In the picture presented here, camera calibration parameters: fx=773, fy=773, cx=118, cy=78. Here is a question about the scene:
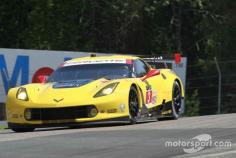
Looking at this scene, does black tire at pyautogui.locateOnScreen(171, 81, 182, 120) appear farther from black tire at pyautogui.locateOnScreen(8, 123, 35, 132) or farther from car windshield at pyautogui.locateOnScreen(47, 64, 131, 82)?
black tire at pyautogui.locateOnScreen(8, 123, 35, 132)

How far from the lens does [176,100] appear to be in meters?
15.6

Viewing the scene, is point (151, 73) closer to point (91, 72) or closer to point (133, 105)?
point (91, 72)

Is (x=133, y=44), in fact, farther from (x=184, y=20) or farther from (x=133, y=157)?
(x=133, y=157)

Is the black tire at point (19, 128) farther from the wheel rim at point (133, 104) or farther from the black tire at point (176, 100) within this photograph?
the black tire at point (176, 100)

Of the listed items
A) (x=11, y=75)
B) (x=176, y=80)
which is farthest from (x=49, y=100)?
(x=11, y=75)

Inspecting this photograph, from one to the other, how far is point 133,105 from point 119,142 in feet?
11.4

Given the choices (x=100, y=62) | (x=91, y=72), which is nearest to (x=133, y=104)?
(x=91, y=72)

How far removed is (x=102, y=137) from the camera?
10.6 meters

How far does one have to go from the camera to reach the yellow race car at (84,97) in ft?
41.8

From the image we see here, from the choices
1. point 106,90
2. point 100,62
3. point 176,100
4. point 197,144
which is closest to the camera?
point 197,144

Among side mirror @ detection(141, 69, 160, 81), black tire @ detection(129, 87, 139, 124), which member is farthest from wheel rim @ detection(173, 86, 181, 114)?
black tire @ detection(129, 87, 139, 124)

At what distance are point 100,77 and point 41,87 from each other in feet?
3.61

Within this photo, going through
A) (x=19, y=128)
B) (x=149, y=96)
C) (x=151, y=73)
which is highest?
(x=151, y=73)

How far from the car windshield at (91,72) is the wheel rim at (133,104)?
62 centimetres
